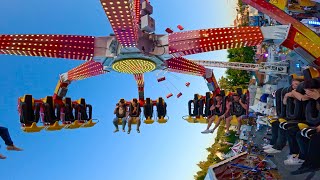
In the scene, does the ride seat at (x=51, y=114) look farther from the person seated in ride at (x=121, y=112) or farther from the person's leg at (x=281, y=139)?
the person's leg at (x=281, y=139)

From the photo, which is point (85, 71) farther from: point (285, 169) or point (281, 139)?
point (285, 169)

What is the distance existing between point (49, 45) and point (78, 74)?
246 inches

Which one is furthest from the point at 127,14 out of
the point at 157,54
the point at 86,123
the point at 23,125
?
the point at 86,123

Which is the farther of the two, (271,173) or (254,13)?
(254,13)

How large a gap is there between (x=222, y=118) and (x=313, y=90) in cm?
748

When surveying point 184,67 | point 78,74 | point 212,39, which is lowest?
point 78,74

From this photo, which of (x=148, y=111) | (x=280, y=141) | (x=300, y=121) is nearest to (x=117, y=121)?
(x=148, y=111)

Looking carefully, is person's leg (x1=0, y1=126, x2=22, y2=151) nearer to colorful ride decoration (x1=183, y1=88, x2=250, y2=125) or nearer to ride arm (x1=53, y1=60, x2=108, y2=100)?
ride arm (x1=53, y1=60, x2=108, y2=100)

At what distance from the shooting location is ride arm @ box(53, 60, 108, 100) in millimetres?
20516

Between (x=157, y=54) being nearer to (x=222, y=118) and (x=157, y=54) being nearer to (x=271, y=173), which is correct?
(x=222, y=118)

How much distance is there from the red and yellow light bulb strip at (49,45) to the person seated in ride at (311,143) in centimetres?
857

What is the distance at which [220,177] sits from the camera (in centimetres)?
3034

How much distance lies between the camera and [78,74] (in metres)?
21.8

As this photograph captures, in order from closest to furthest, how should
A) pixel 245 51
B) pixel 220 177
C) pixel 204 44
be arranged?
pixel 204 44 → pixel 220 177 → pixel 245 51
